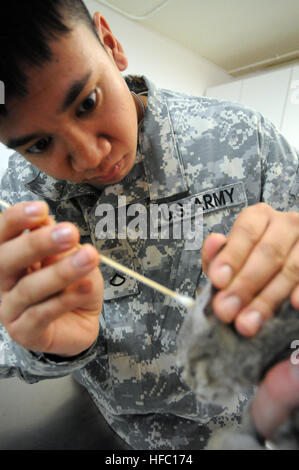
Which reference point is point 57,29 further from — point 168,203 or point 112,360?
point 112,360

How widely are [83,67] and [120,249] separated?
367 millimetres

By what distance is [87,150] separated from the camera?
45 cm

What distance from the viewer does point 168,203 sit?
2.09ft

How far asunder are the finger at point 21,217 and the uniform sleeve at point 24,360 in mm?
247

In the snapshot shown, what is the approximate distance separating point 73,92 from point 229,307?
36cm

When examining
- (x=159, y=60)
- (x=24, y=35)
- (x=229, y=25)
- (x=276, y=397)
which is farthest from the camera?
(x=159, y=60)

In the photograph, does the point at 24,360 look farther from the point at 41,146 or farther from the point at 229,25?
the point at 229,25

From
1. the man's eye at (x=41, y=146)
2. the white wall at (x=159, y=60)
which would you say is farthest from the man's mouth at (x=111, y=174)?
the white wall at (x=159, y=60)

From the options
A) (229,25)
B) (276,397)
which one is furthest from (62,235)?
(229,25)

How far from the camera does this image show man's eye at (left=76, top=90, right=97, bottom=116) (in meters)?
0.43

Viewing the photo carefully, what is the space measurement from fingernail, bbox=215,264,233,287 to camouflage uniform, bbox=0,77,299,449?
300mm

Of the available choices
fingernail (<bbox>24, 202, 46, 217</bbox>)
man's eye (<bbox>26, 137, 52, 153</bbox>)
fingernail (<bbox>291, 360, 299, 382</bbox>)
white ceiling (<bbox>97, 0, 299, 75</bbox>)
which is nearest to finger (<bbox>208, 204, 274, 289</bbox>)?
fingernail (<bbox>291, 360, 299, 382</bbox>)

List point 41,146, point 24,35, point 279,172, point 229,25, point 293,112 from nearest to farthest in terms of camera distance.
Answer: point 24,35, point 41,146, point 279,172, point 229,25, point 293,112
